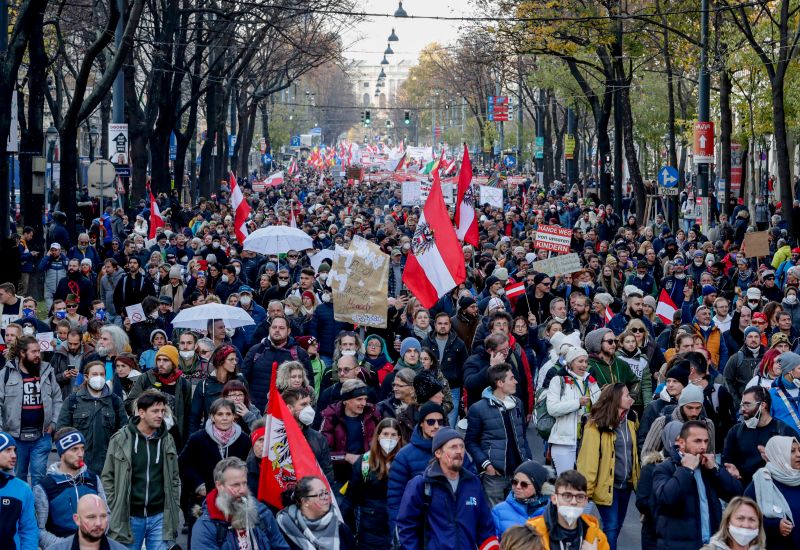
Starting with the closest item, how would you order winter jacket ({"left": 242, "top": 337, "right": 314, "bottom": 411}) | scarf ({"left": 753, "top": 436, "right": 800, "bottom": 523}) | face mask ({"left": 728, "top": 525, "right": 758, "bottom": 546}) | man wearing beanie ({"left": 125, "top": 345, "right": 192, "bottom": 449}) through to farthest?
face mask ({"left": 728, "top": 525, "right": 758, "bottom": 546})
scarf ({"left": 753, "top": 436, "right": 800, "bottom": 523})
man wearing beanie ({"left": 125, "top": 345, "right": 192, "bottom": 449})
winter jacket ({"left": 242, "top": 337, "right": 314, "bottom": 411})

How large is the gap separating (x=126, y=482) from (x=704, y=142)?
22.7m

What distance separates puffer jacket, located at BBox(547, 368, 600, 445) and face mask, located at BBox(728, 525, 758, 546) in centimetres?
310

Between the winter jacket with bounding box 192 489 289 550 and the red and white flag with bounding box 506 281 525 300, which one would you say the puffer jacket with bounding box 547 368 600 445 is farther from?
the red and white flag with bounding box 506 281 525 300

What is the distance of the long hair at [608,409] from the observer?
9305 mm

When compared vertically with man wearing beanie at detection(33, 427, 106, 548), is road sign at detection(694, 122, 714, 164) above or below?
above

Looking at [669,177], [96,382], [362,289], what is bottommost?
[96,382]

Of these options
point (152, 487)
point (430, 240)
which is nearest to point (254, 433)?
point (152, 487)

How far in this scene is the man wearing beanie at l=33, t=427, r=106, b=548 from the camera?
8.27m

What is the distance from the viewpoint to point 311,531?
7215mm

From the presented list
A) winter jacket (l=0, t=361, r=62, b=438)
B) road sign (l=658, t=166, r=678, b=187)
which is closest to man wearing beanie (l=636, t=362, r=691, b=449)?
winter jacket (l=0, t=361, r=62, b=438)

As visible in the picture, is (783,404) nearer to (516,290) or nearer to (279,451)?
(279,451)

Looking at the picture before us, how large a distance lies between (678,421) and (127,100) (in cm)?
→ 2920

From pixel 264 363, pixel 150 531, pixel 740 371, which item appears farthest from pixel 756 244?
pixel 150 531

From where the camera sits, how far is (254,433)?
28.4 ft
